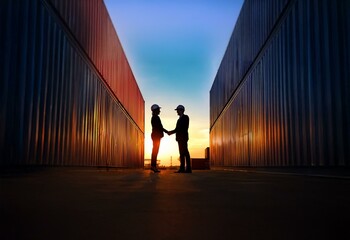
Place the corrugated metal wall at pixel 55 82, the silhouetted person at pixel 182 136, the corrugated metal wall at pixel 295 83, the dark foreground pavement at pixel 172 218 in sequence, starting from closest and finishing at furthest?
the dark foreground pavement at pixel 172 218, the corrugated metal wall at pixel 295 83, the corrugated metal wall at pixel 55 82, the silhouetted person at pixel 182 136

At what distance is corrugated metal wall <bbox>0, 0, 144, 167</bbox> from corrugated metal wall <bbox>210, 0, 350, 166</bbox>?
16.2 ft

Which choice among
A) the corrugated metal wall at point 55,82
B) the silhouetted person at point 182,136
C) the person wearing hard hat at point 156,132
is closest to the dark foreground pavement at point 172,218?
the corrugated metal wall at point 55,82

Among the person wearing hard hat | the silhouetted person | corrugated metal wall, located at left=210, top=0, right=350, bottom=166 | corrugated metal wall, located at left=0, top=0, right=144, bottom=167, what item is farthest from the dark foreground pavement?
the person wearing hard hat

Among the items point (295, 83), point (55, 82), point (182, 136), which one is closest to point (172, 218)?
point (295, 83)

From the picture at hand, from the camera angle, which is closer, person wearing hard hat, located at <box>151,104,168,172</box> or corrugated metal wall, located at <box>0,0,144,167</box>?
corrugated metal wall, located at <box>0,0,144,167</box>

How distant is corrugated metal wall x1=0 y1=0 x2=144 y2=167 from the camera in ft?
20.7

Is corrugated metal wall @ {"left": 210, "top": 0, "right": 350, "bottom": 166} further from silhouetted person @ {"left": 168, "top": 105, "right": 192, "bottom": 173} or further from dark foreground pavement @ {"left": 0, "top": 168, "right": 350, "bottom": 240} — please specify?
dark foreground pavement @ {"left": 0, "top": 168, "right": 350, "bottom": 240}

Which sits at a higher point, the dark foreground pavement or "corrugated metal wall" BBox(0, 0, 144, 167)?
"corrugated metal wall" BBox(0, 0, 144, 167)

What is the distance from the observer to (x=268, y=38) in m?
10.2

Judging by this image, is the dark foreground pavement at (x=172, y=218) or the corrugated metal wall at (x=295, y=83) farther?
the corrugated metal wall at (x=295, y=83)

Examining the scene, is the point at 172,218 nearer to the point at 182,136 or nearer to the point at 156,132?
the point at 182,136

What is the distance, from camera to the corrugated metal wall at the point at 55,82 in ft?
20.7

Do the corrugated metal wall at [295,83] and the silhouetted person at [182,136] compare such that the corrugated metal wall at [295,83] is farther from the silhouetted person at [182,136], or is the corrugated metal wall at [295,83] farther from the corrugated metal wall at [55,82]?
the corrugated metal wall at [55,82]

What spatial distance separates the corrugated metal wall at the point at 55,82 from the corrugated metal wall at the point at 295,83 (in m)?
4.93
